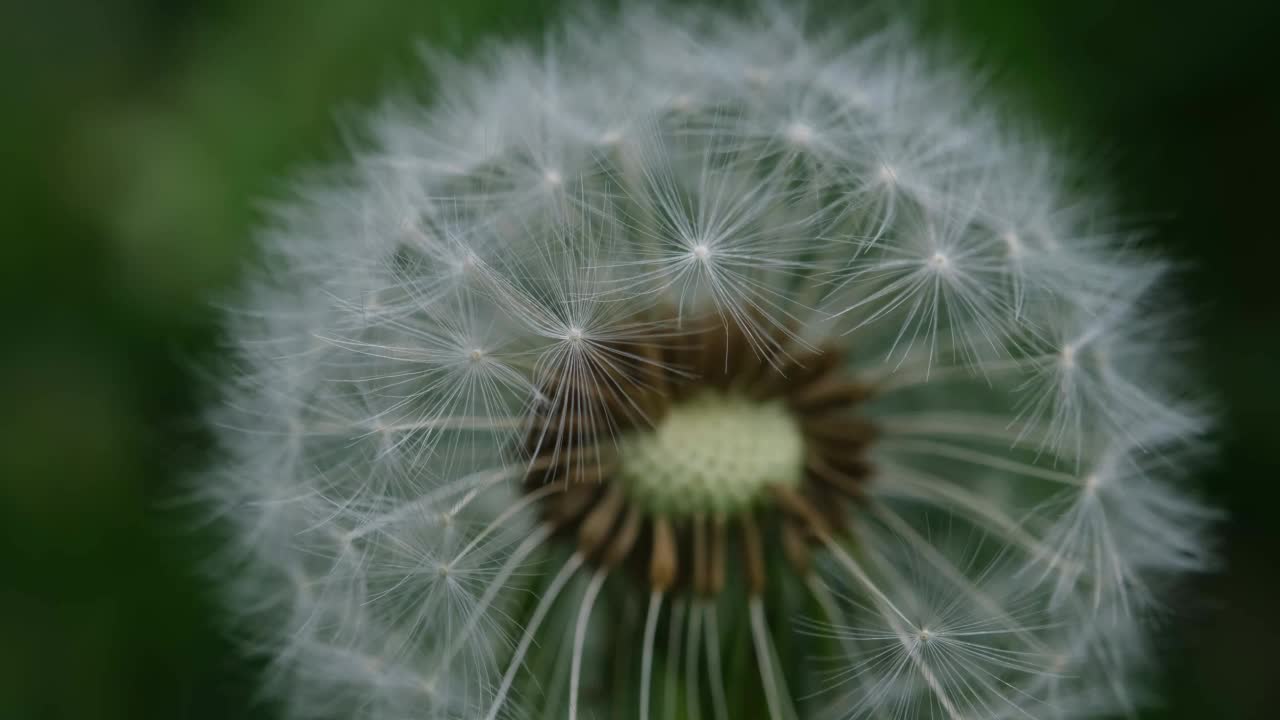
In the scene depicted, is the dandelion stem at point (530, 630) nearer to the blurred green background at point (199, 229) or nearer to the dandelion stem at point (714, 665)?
the dandelion stem at point (714, 665)

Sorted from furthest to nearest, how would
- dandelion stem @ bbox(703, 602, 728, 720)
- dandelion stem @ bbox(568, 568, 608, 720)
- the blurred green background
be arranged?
the blurred green background
dandelion stem @ bbox(703, 602, 728, 720)
dandelion stem @ bbox(568, 568, 608, 720)

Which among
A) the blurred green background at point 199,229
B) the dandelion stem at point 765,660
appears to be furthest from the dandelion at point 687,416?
the blurred green background at point 199,229

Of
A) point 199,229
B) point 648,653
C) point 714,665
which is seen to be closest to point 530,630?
point 648,653

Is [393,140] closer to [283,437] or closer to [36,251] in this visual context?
[283,437]

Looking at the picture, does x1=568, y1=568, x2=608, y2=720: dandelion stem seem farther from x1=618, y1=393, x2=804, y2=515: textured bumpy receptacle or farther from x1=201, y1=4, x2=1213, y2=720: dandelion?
x1=618, y1=393, x2=804, y2=515: textured bumpy receptacle

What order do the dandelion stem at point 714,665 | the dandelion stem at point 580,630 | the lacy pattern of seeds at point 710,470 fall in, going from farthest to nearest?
the dandelion stem at point 714,665 < the lacy pattern of seeds at point 710,470 < the dandelion stem at point 580,630

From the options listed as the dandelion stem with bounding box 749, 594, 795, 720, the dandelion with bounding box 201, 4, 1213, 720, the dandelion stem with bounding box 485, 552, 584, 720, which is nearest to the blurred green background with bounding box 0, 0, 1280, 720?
the dandelion with bounding box 201, 4, 1213, 720
